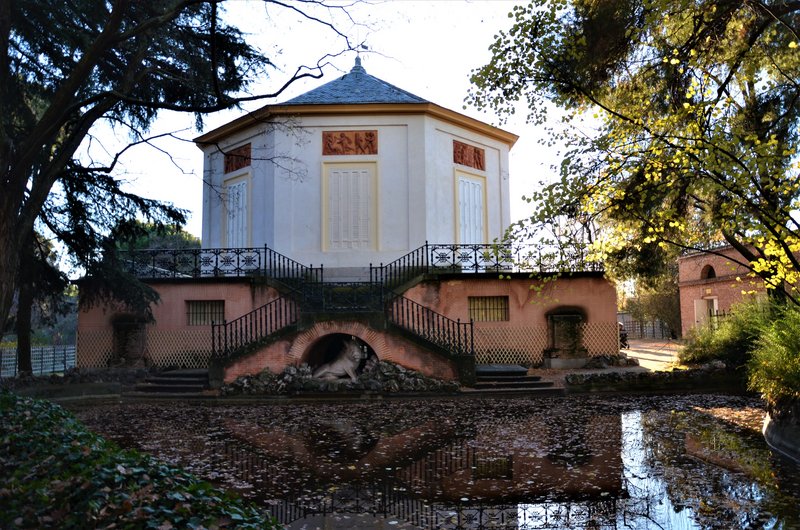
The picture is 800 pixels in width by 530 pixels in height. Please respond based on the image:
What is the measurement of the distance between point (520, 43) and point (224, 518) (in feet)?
25.9

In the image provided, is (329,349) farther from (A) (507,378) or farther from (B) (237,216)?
(B) (237,216)

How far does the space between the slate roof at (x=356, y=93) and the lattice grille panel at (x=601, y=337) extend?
32.8 feet

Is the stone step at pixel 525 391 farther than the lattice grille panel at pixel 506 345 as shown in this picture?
No

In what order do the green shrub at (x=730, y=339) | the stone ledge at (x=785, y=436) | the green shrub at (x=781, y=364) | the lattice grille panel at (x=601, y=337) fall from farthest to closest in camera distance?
1. the lattice grille panel at (x=601, y=337)
2. the green shrub at (x=730, y=339)
3. the green shrub at (x=781, y=364)
4. the stone ledge at (x=785, y=436)

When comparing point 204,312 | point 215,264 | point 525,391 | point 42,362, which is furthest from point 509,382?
point 42,362

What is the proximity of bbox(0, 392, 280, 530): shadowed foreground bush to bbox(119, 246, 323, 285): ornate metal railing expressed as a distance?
13336 mm

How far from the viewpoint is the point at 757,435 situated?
30.2ft

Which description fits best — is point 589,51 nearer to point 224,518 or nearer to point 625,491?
point 625,491

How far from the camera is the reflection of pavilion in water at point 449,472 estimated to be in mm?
5723

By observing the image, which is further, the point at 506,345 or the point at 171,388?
the point at 506,345

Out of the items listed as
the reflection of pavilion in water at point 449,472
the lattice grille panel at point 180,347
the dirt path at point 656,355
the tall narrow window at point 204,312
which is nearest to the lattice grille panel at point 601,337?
the dirt path at point 656,355

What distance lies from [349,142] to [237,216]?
541 centimetres

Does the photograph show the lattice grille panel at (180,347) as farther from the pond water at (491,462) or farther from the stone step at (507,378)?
the stone step at (507,378)

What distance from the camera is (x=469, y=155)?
22.8 meters
